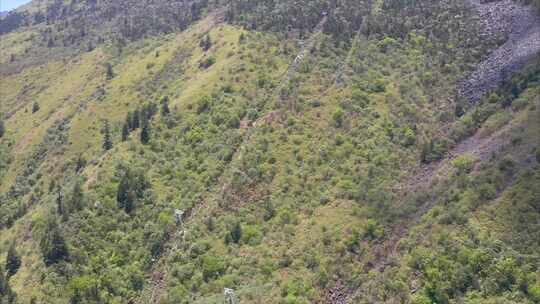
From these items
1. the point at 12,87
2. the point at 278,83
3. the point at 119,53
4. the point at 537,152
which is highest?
the point at 537,152

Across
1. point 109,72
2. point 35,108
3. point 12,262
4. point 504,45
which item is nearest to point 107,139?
point 12,262

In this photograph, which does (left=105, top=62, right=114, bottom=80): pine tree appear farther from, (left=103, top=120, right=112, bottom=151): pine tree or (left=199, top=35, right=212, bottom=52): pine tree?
(left=103, top=120, right=112, bottom=151): pine tree

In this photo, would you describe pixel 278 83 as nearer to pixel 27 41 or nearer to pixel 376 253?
pixel 376 253

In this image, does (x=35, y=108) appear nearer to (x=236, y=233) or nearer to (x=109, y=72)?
(x=109, y=72)

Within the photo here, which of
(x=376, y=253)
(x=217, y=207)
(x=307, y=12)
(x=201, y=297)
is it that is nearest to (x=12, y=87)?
(x=307, y=12)

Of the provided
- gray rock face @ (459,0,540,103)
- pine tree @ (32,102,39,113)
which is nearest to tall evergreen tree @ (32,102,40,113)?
pine tree @ (32,102,39,113)

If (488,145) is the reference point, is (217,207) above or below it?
below

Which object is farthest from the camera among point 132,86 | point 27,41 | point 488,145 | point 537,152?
point 27,41
